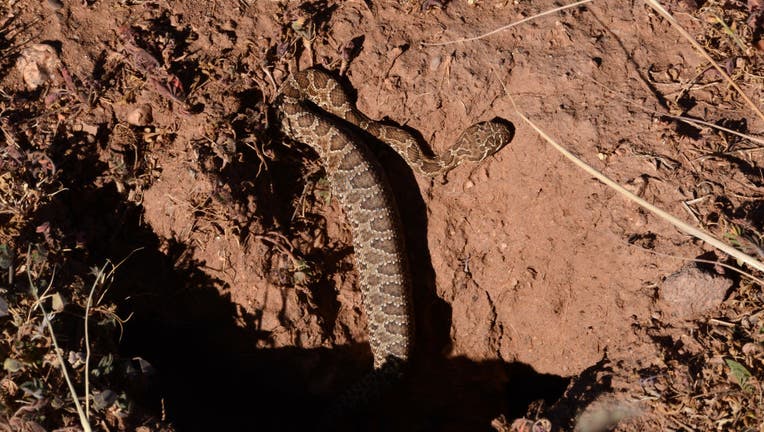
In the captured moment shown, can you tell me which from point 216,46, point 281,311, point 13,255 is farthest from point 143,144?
point 281,311

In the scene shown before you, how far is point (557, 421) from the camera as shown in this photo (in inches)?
217

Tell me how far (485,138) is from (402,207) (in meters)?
1.40

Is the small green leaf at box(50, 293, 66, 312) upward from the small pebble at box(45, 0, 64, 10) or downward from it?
downward

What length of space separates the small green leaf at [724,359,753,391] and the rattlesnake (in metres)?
3.16

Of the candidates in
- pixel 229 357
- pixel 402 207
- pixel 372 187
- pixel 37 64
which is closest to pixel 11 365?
pixel 229 357

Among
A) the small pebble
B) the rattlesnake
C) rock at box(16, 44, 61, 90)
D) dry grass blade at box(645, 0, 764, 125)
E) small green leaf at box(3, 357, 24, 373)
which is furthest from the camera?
the rattlesnake

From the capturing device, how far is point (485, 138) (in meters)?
6.76

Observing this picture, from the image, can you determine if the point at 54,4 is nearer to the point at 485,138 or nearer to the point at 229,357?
the point at 229,357

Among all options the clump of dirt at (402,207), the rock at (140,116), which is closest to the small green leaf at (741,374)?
the clump of dirt at (402,207)

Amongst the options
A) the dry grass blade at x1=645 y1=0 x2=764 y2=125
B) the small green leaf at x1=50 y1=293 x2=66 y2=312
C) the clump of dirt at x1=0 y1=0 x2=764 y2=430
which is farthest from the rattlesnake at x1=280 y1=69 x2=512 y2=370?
the small green leaf at x1=50 y1=293 x2=66 y2=312

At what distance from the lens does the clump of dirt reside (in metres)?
5.55

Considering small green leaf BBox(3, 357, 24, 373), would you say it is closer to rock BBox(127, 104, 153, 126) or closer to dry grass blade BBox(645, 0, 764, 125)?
rock BBox(127, 104, 153, 126)

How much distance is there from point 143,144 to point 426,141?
3156 mm

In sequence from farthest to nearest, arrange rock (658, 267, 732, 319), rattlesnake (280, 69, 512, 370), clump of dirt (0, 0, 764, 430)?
rattlesnake (280, 69, 512, 370) → clump of dirt (0, 0, 764, 430) → rock (658, 267, 732, 319)
